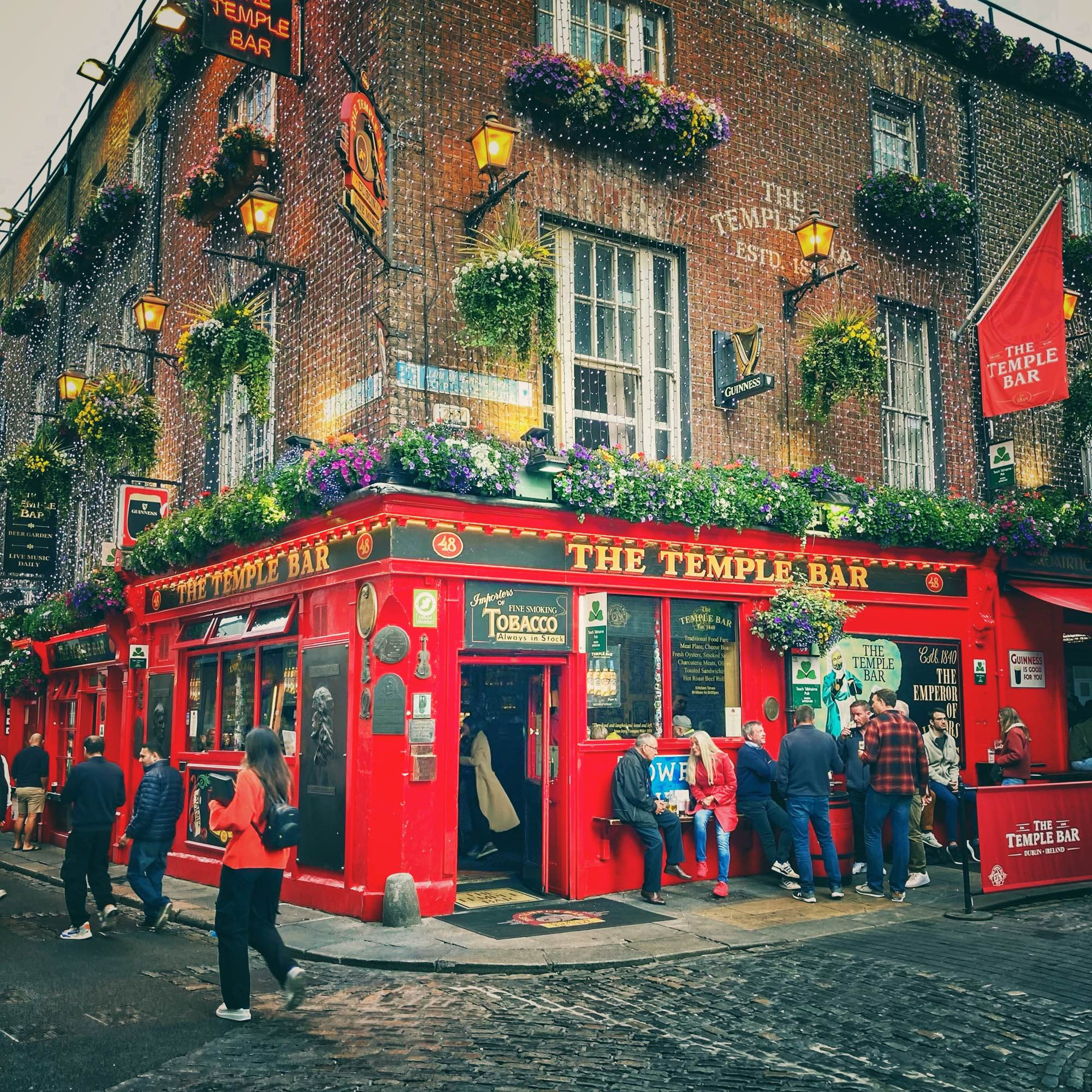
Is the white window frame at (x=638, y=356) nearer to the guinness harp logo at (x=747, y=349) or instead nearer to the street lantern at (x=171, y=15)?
the guinness harp logo at (x=747, y=349)

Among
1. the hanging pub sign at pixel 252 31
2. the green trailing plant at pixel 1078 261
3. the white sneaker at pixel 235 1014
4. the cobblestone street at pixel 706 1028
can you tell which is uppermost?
the hanging pub sign at pixel 252 31

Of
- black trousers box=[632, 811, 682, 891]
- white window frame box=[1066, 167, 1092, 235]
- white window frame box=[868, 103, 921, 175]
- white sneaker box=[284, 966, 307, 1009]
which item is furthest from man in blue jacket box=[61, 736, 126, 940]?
white window frame box=[1066, 167, 1092, 235]

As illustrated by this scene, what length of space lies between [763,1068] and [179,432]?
13069 mm

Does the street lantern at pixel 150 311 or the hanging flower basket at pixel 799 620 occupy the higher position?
the street lantern at pixel 150 311

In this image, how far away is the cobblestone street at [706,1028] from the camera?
5703 millimetres

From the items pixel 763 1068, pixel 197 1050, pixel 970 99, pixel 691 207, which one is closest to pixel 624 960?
pixel 763 1068

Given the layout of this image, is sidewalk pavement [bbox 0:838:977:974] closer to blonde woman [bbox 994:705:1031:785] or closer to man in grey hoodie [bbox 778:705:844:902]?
man in grey hoodie [bbox 778:705:844:902]

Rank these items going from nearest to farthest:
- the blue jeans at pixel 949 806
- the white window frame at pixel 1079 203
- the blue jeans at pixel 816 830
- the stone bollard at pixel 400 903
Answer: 1. the stone bollard at pixel 400 903
2. the blue jeans at pixel 816 830
3. the blue jeans at pixel 949 806
4. the white window frame at pixel 1079 203

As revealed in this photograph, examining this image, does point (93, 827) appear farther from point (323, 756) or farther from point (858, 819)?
point (858, 819)

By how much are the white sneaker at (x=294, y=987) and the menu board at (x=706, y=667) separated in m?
6.20

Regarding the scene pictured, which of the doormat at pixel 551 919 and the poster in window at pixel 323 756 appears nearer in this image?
the doormat at pixel 551 919

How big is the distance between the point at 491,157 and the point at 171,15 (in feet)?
20.0

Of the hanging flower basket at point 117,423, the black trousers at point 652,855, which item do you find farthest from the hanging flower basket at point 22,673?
the black trousers at point 652,855

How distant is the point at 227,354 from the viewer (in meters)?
12.5
